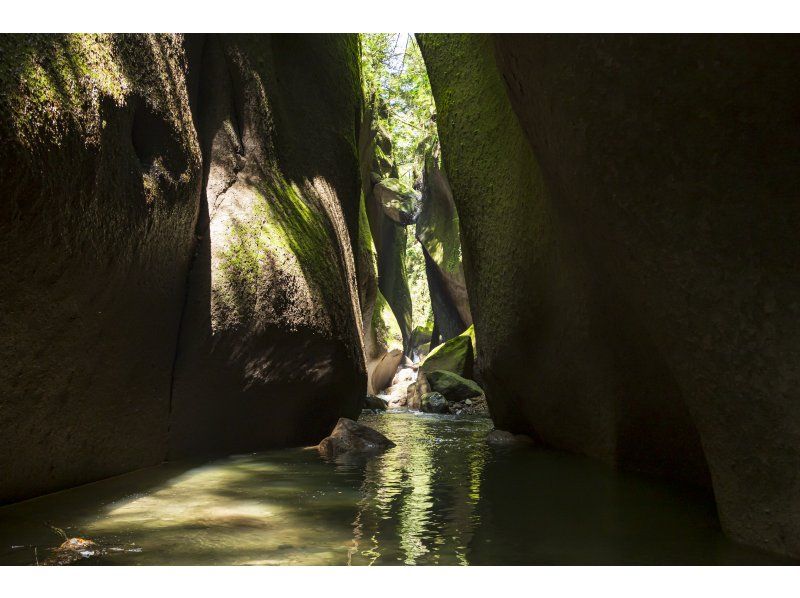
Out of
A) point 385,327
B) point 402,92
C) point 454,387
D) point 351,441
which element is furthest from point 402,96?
point 351,441

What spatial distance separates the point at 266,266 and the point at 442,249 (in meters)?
17.8

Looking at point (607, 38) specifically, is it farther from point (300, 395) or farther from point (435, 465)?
point (300, 395)

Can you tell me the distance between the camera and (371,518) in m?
3.18

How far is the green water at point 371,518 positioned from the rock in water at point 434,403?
7.15 meters

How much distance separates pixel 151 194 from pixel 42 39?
1345 millimetres

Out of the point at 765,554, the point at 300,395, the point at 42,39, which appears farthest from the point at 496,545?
the point at 300,395

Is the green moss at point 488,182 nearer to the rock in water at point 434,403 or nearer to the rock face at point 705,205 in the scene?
the rock face at point 705,205

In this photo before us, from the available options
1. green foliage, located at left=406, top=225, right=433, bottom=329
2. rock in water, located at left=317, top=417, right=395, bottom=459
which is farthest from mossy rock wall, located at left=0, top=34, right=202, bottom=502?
green foliage, located at left=406, top=225, right=433, bottom=329

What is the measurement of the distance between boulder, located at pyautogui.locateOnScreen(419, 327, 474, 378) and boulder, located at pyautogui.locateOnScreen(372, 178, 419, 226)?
21.4 ft

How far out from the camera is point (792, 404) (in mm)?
2539

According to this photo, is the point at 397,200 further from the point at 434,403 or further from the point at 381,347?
the point at 434,403

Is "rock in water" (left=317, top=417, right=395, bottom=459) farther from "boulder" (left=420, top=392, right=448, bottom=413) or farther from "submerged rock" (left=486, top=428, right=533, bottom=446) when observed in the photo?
"boulder" (left=420, top=392, right=448, bottom=413)

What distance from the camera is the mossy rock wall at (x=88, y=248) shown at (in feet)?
9.98

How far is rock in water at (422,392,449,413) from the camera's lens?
482 inches
